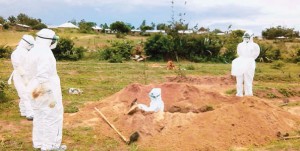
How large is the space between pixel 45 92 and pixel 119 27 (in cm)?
4134

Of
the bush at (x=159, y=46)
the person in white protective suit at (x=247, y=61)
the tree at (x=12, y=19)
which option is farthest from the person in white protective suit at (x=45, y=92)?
the tree at (x=12, y=19)

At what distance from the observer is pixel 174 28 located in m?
25.9

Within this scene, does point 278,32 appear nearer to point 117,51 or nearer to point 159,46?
point 159,46

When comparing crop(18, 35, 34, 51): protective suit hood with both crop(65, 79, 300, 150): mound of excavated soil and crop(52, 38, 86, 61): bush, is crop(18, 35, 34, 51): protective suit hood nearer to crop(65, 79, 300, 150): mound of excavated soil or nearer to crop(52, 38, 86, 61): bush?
crop(65, 79, 300, 150): mound of excavated soil

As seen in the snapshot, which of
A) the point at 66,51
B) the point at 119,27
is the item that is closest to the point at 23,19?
the point at 119,27

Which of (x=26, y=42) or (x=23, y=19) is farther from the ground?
(x=23, y=19)

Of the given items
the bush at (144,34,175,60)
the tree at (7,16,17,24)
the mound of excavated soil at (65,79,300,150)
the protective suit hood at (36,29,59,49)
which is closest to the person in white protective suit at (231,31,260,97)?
the mound of excavated soil at (65,79,300,150)

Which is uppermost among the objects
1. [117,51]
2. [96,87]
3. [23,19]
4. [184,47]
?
[23,19]

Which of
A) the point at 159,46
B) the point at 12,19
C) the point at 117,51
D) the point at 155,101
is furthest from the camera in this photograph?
the point at 12,19

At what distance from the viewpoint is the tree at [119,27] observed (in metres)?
47.2

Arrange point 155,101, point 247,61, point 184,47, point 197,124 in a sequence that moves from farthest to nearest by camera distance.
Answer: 1. point 184,47
2. point 247,61
3. point 155,101
4. point 197,124

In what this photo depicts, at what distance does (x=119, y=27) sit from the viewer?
4791 cm

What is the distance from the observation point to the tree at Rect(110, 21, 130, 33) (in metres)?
47.2

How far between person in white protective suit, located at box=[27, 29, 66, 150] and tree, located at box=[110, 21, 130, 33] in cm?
4007
